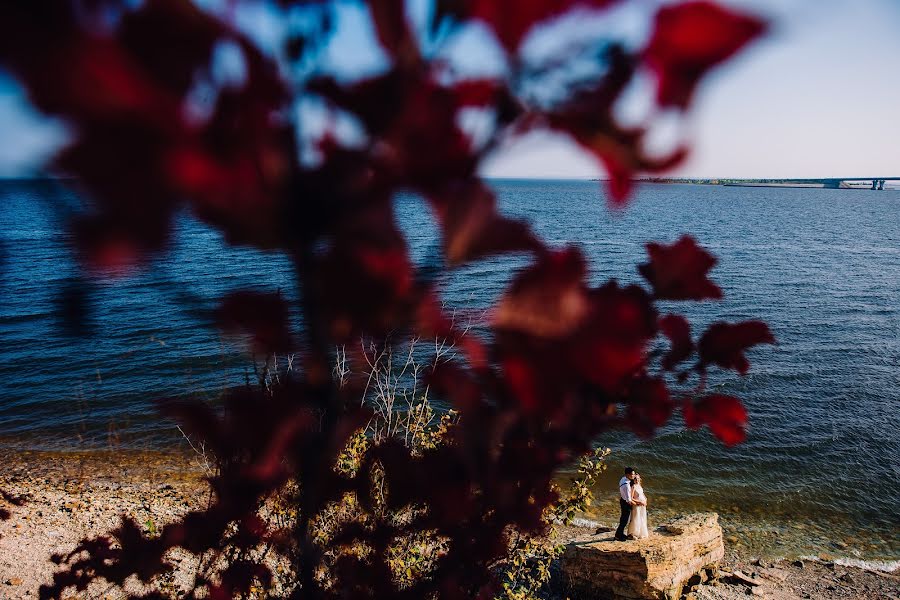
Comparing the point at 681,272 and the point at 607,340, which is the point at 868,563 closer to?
the point at 681,272

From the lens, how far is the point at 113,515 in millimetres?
10336

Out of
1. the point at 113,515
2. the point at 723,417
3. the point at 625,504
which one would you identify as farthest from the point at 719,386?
the point at 723,417

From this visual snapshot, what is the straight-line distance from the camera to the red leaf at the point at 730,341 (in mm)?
1219

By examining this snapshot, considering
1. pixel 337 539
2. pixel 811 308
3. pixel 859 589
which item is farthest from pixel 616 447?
pixel 811 308

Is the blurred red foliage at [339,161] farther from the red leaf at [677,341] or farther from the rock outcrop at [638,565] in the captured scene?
the rock outcrop at [638,565]

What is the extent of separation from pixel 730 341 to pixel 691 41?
0.83 metres

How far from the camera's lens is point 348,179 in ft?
2.19

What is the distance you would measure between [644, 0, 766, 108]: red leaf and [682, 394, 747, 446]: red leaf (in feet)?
2.69

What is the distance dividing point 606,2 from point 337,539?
195cm

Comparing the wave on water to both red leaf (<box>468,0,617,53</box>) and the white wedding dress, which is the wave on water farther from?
red leaf (<box>468,0,617,53</box>)

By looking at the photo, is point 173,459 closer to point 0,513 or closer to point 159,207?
point 0,513

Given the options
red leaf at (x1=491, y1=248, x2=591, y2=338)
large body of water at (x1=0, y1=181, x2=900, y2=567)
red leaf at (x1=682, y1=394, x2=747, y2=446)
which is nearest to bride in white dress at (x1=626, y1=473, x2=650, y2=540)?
large body of water at (x1=0, y1=181, x2=900, y2=567)

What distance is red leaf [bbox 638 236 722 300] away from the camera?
3.61ft

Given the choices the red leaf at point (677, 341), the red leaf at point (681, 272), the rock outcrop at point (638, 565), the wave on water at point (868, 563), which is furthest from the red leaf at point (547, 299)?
the wave on water at point (868, 563)
